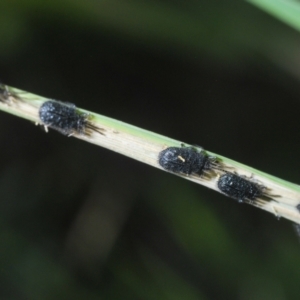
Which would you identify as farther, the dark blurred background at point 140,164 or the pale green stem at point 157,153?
the dark blurred background at point 140,164

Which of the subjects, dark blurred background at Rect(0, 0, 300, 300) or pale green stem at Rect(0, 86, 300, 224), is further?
dark blurred background at Rect(0, 0, 300, 300)

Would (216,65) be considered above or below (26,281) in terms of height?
above

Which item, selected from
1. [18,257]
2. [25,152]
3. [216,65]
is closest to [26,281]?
[18,257]

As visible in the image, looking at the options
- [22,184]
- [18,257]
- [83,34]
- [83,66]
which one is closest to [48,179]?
[22,184]

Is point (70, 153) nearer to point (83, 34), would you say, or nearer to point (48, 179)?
point (48, 179)

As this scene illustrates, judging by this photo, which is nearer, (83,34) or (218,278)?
(83,34)

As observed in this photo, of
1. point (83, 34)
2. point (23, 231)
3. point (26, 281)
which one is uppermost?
point (83, 34)

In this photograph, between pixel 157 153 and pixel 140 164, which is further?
pixel 140 164
